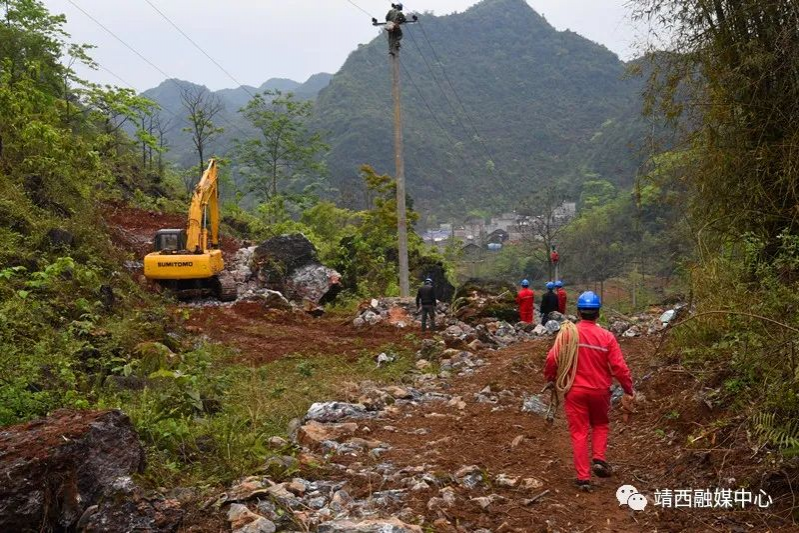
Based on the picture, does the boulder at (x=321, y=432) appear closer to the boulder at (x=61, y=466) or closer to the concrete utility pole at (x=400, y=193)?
the boulder at (x=61, y=466)

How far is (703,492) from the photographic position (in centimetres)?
462

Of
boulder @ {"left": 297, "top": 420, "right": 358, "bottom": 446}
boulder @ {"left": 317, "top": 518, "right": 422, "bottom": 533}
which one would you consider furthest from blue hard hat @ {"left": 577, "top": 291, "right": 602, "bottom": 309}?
boulder @ {"left": 297, "top": 420, "right": 358, "bottom": 446}

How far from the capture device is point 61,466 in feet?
13.2

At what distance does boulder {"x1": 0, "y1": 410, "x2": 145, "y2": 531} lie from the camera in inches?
152

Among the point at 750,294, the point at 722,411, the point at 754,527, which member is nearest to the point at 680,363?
the point at 750,294

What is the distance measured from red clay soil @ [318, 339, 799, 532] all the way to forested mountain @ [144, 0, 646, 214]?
63.8m

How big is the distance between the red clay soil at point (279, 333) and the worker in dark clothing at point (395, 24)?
23.4ft

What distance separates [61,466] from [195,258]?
11.8m

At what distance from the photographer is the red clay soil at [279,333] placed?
1169 centimetres

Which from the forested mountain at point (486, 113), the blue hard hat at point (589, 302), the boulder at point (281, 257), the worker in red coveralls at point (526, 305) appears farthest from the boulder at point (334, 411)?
the forested mountain at point (486, 113)

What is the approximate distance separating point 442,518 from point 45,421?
278 centimetres

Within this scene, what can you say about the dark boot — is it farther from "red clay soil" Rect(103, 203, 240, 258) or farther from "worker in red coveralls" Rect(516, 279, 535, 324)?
"red clay soil" Rect(103, 203, 240, 258)

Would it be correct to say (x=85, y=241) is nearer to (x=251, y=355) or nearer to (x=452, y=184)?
(x=251, y=355)

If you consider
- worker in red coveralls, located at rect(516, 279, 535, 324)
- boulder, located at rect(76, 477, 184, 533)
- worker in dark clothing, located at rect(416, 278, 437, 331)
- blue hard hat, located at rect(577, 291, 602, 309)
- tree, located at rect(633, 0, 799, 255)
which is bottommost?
worker in red coveralls, located at rect(516, 279, 535, 324)
